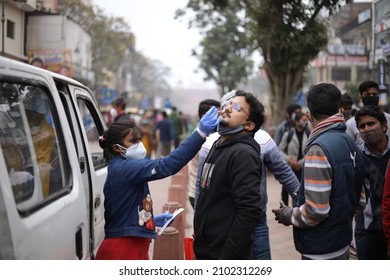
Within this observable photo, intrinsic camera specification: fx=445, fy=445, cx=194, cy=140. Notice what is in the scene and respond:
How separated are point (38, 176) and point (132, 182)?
600mm

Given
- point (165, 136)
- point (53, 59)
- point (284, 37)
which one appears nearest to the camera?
point (284, 37)

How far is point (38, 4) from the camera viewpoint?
1080cm

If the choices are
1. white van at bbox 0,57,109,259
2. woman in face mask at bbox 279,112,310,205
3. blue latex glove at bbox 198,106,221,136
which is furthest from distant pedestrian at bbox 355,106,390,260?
woman in face mask at bbox 279,112,310,205

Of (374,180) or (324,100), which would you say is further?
(374,180)

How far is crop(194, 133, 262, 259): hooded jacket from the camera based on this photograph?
87.4 inches

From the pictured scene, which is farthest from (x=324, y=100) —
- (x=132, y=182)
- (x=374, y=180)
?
(x=132, y=182)

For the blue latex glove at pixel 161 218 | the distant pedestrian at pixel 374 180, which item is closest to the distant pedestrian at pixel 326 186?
the distant pedestrian at pixel 374 180

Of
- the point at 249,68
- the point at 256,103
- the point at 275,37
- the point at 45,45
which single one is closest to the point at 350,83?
the point at 249,68

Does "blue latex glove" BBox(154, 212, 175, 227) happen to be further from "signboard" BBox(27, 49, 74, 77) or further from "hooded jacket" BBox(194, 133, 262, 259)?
"signboard" BBox(27, 49, 74, 77)

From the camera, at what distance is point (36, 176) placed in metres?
2.17

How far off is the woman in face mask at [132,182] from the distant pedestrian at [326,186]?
22.2 inches

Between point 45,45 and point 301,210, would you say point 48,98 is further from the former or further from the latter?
point 45,45

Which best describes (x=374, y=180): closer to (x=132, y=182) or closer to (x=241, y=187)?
(x=241, y=187)

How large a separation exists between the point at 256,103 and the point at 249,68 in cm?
2113
